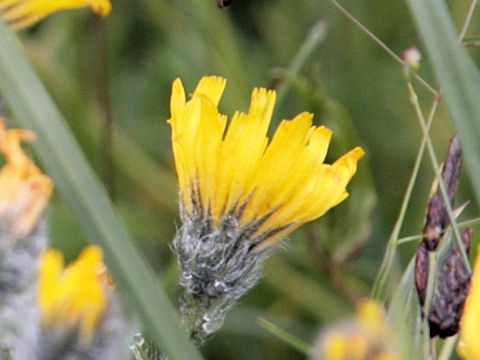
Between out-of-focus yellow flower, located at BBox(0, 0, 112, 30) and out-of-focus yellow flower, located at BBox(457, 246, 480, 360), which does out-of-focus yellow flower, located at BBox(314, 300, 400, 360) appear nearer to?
out-of-focus yellow flower, located at BBox(457, 246, 480, 360)

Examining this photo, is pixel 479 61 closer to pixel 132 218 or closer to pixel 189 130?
pixel 132 218

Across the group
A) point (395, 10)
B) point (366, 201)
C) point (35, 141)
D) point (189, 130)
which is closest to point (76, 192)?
point (35, 141)

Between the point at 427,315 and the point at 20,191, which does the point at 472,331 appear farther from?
the point at 20,191

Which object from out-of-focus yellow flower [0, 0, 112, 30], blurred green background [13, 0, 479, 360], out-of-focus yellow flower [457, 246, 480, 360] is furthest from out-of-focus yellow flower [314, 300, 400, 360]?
blurred green background [13, 0, 479, 360]

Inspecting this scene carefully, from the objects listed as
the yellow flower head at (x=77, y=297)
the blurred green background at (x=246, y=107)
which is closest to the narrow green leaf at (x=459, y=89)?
the yellow flower head at (x=77, y=297)

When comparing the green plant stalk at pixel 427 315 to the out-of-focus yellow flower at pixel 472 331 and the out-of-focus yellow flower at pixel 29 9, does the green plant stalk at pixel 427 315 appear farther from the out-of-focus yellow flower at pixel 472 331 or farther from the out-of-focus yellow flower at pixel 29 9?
the out-of-focus yellow flower at pixel 29 9
